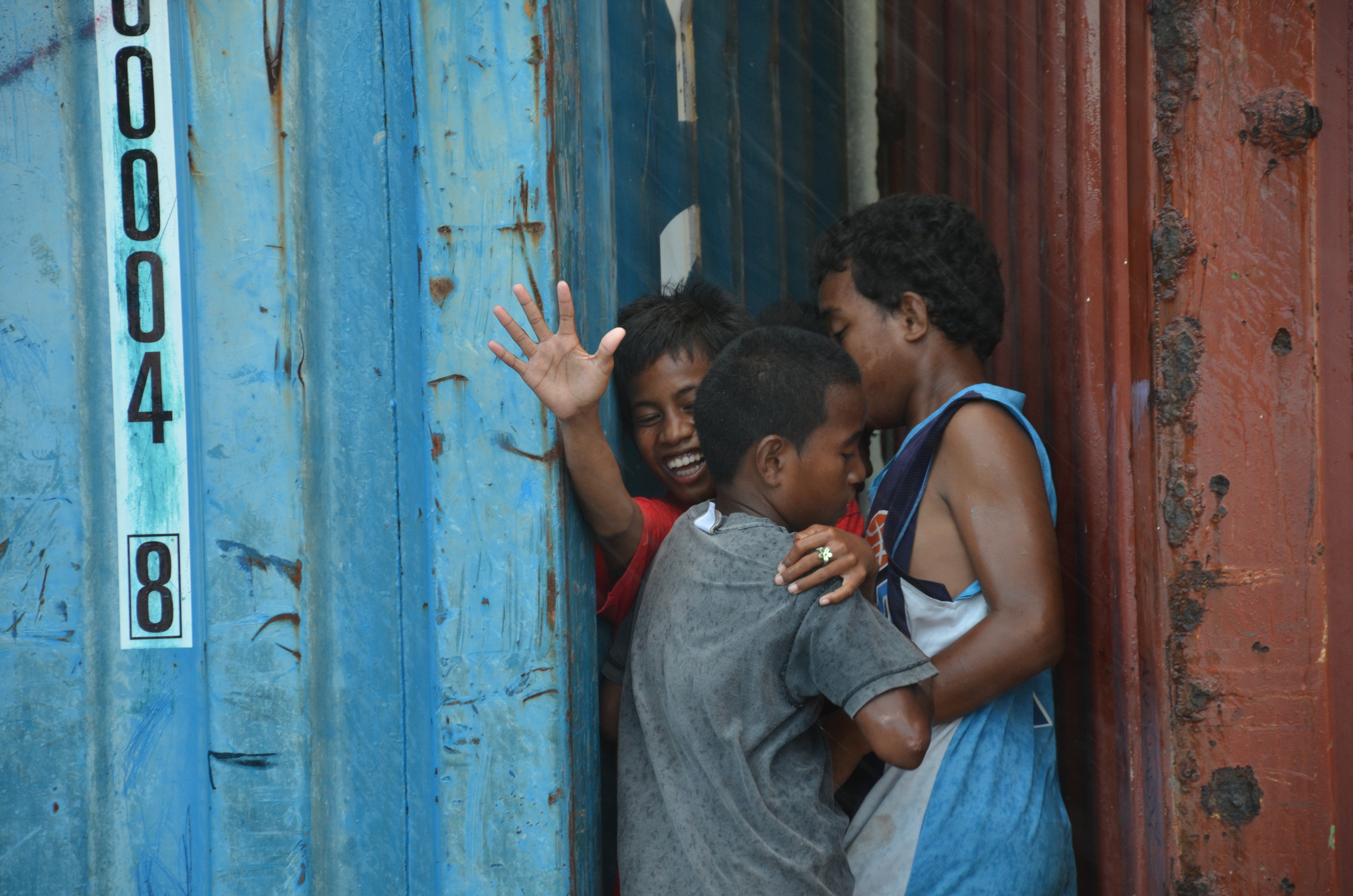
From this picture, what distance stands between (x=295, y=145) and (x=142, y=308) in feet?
1.21

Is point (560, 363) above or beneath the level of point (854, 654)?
above

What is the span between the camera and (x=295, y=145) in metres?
1.48

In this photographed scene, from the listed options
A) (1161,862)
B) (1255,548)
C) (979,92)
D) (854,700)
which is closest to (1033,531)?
(1255,548)

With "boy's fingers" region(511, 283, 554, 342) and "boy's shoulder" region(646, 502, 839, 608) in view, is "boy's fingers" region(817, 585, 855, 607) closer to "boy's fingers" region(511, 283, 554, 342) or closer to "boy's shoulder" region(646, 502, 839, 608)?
"boy's shoulder" region(646, 502, 839, 608)

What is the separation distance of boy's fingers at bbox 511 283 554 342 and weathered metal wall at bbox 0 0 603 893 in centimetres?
7

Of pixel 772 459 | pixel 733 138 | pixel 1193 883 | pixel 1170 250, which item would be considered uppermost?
pixel 733 138

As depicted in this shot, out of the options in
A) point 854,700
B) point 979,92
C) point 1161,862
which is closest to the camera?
point 854,700

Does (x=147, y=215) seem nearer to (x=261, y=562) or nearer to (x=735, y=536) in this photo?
(x=261, y=562)

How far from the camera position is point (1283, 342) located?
Result: 5.05ft

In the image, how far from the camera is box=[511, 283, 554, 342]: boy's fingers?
4.52ft

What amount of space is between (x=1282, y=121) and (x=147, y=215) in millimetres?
1904

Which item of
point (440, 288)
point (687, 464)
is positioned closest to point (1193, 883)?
point (687, 464)

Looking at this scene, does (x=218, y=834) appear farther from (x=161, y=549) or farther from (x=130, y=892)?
(x=161, y=549)

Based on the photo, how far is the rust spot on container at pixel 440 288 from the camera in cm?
145
